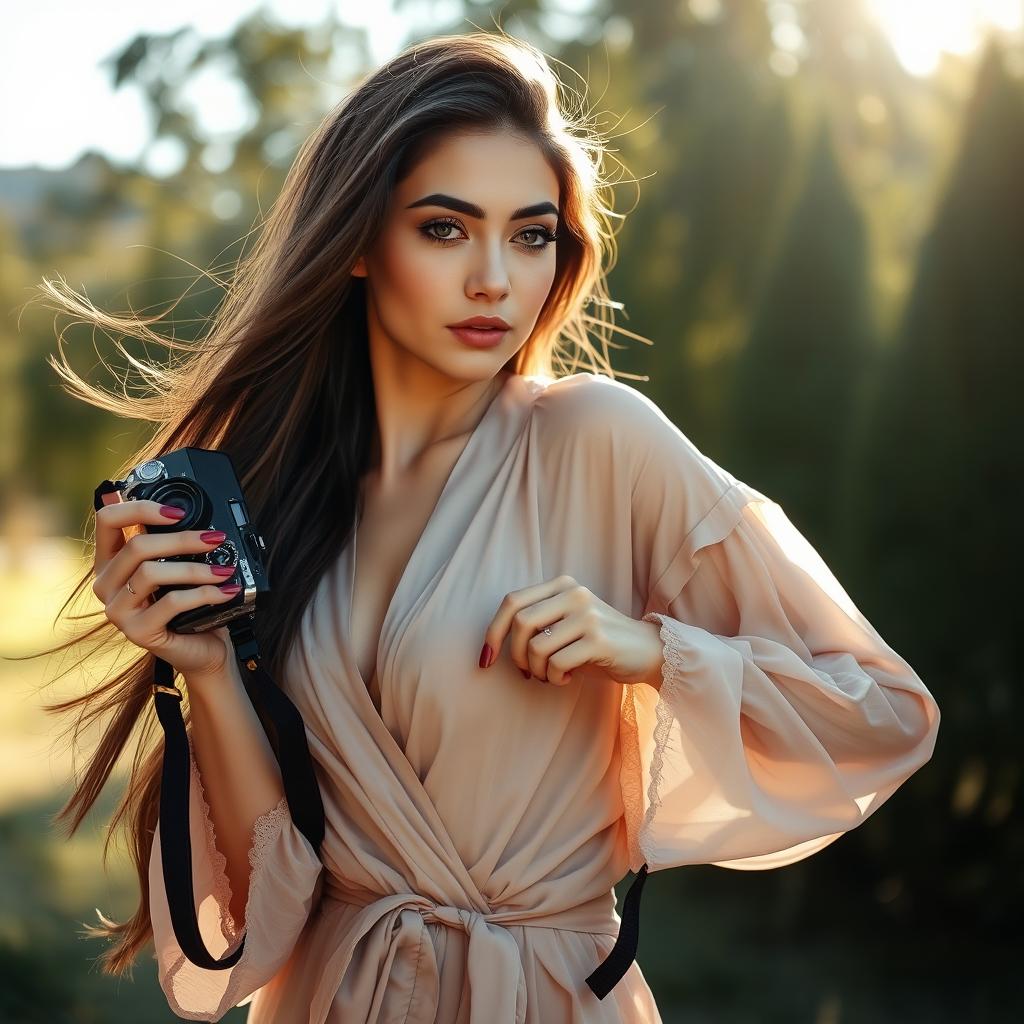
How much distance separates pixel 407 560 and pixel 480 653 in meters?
0.30

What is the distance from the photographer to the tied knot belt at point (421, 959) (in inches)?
74.8

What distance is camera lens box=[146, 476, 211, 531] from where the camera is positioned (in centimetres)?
185

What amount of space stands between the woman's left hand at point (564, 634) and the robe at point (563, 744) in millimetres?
67

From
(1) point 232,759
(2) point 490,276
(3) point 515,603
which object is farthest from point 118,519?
(2) point 490,276

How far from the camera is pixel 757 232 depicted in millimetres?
6246

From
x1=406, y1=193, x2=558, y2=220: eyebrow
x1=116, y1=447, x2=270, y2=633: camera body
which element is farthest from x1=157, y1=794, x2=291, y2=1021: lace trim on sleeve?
x1=406, y1=193, x2=558, y2=220: eyebrow

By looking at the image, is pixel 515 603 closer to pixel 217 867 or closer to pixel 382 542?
pixel 382 542

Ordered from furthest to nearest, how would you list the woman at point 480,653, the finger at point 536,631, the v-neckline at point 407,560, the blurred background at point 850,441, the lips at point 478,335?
the blurred background at point 850,441 → the lips at point 478,335 → the v-neckline at point 407,560 → the woman at point 480,653 → the finger at point 536,631

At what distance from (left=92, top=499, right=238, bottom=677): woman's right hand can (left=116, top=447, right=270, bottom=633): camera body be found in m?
0.02

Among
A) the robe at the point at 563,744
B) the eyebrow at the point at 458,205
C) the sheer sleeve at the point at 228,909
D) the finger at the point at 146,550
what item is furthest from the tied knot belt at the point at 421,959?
the eyebrow at the point at 458,205

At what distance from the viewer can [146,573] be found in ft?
5.90

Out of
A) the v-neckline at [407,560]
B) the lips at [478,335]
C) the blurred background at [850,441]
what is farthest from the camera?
the blurred background at [850,441]

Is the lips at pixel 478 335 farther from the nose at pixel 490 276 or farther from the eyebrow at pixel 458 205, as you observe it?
the eyebrow at pixel 458 205

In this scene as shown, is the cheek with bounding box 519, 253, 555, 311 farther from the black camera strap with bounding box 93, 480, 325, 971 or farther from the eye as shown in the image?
the black camera strap with bounding box 93, 480, 325, 971
